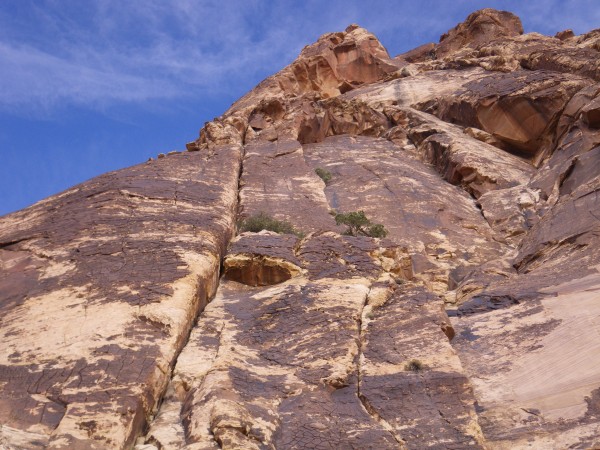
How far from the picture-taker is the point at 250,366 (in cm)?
1404

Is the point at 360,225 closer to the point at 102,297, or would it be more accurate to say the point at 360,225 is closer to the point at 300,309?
the point at 300,309

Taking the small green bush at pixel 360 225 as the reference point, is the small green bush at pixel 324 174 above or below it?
above

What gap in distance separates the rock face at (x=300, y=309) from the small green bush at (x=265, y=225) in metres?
0.42

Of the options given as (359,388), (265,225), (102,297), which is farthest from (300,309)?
(265,225)

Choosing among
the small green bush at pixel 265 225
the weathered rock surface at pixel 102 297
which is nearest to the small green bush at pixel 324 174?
the weathered rock surface at pixel 102 297

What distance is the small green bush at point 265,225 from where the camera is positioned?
21.1 m

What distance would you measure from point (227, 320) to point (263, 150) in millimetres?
15981

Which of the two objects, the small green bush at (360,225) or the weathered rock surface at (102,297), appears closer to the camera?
the weathered rock surface at (102,297)

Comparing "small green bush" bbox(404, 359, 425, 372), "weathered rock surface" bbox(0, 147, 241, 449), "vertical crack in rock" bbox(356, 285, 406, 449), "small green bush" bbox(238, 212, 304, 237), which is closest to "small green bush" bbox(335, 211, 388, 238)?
"small green bush" bbox(238, 212, 304, 237)

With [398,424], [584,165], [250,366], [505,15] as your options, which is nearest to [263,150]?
[584,165]

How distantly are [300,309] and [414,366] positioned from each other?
10.5 ft

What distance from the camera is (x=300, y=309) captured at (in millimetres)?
16000

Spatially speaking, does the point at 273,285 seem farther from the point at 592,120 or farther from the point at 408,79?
the point at 408,79

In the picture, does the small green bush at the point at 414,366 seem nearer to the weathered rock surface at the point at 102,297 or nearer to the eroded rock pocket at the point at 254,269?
the weathered rock surface at the point at 102,297
